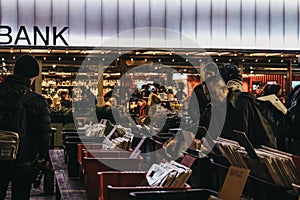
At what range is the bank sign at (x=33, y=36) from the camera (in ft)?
37.8

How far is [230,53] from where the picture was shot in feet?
42.2

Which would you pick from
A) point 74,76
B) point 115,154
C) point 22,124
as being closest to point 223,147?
point 22,124

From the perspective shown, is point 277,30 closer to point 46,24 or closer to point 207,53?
point 207,53

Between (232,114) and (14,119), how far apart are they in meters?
1.86

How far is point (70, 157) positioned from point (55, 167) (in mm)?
707

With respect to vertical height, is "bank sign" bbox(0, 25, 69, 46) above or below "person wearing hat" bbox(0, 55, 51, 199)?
above

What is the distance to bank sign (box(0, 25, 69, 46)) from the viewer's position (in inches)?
453

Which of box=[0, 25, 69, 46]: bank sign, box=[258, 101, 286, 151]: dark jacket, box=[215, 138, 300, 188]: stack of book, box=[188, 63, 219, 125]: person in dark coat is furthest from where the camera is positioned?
box=[0, 25, 69, 46]: bank sign

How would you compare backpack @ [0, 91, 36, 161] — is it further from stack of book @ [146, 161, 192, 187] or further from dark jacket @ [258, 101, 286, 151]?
dark jacket @ [258, 101, 286, 151]

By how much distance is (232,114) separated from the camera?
561cm

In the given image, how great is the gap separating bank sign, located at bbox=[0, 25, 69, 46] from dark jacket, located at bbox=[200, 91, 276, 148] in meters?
6.56

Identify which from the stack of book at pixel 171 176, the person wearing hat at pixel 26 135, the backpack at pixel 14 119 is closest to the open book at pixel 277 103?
the stack of book at pixel 171 176

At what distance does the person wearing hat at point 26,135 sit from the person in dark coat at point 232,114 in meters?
1.40

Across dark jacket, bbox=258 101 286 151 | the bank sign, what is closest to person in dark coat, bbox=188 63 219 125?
dark jacket, bbox=258 101 286 151
